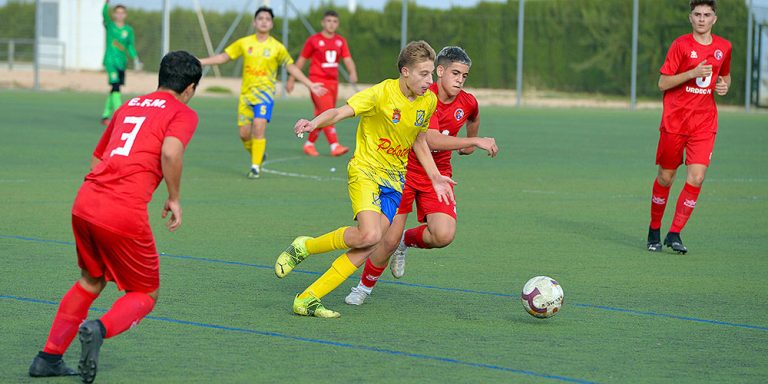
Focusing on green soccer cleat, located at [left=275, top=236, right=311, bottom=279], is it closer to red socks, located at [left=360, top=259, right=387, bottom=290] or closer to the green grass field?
the green grass field

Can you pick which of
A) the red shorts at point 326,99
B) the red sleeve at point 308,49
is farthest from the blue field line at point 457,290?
the red sleeve at point 308,49

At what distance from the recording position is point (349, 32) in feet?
138

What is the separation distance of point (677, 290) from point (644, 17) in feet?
106

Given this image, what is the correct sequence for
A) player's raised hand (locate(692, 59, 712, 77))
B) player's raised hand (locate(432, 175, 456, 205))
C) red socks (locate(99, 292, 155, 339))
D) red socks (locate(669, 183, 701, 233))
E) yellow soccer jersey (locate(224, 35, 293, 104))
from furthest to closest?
yellow soccer jersey (locate(224, 35, 293, 104)), red socks (locate(669, 183, 701, 233)), player's raised hand (locate(692, 59, 712, 77)), player's raised hand (locate(432, 175, 456, 205)), red socks (locate(99, 292, 155, 339))

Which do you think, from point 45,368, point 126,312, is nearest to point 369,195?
point 126,312

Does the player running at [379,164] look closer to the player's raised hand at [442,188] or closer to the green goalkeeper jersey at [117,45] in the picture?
the player's raised hand at [442,188]

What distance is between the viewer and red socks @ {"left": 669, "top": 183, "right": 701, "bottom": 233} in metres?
10.4

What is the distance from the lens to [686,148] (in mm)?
10648

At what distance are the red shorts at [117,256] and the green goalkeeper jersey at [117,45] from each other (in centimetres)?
1787

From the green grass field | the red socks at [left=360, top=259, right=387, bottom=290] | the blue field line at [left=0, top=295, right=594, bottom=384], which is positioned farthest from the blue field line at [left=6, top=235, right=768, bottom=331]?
the blue field line at [left=0, top=295, right=594, bottom=384]

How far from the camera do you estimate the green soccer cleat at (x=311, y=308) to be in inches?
287

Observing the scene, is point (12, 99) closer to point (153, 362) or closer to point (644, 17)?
point (644, 17)

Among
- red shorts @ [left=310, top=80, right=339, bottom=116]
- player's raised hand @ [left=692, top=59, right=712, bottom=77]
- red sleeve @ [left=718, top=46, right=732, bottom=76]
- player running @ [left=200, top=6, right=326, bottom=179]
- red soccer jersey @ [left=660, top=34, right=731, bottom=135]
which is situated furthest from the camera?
red shorts @ [left=310, top=80, right=339, bottom=116]

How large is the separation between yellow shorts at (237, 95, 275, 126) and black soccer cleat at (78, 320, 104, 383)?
33.4 feet
